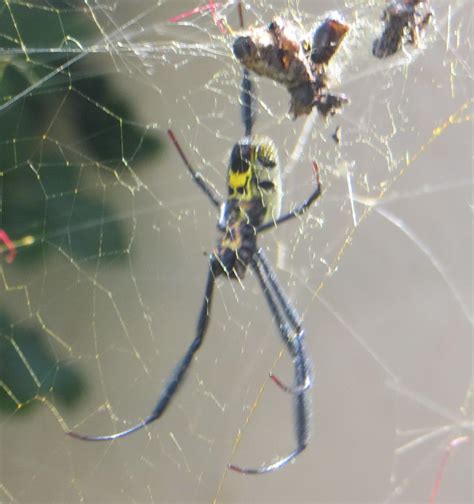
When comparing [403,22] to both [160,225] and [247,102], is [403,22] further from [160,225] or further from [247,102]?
[160,225]

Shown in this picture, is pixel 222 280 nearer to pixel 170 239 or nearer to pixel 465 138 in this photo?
pixel 170 239

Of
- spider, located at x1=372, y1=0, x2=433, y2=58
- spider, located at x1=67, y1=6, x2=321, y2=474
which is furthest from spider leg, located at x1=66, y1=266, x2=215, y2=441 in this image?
spider, located at x1=372, y1=0, x2=433, y2=58

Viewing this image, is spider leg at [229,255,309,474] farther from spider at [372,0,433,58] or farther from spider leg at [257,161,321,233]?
spider at [372,0,433,58]

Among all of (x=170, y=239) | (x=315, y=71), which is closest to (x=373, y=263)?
(x=170, y=239)

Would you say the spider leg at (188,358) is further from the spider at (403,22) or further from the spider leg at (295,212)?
the spider at (403,22)

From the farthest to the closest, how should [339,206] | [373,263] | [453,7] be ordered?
Answer: [373,263]
[339,206]
[453,7]

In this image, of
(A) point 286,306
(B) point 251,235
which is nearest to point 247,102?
(B) point 251,235

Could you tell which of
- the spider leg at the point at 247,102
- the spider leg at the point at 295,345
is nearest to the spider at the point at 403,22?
the spider leg at the point at 247,102
